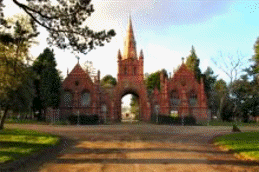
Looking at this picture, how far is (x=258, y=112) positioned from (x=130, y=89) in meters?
26.7

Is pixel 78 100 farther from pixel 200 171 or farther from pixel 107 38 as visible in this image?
pixel 200 171

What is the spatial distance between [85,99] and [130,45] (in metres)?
17.7

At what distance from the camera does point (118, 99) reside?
58.1 metres

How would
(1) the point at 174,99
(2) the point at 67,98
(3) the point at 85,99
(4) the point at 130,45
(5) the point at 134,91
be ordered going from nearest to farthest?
1. (2) the point at 67,98
2. (3) the point at 85,99
3. (1) the point at 174,99
4. (5) the point at 134,91
5. (4) the point at 130,45

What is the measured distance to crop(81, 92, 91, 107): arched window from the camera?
5531cm

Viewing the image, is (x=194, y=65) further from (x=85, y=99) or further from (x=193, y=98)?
(x=85, y=99)

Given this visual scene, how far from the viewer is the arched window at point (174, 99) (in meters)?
57.0

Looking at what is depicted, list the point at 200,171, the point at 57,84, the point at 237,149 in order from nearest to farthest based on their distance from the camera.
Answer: the point at 200,171, the point at 237,149, the point at 57,84

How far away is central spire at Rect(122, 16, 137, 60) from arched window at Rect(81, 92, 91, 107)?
13418 mm

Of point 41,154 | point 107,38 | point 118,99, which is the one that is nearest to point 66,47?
point 107,38

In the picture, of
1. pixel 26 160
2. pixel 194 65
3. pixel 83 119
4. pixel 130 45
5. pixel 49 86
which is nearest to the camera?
pixel 26 160

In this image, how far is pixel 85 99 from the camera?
55781 millimetres

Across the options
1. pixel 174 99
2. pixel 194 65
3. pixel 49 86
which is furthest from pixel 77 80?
pixel 194 65

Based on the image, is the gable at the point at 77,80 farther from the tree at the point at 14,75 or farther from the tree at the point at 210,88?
the tree at the point at 210,88
